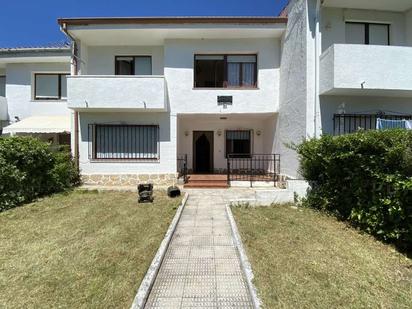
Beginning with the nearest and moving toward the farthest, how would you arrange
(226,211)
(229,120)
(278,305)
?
(278,305), (226,211), (229,120)

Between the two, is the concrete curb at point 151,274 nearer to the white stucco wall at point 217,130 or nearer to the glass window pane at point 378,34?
the white stucco wall at point 217,130

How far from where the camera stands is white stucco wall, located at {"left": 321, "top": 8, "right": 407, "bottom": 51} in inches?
583

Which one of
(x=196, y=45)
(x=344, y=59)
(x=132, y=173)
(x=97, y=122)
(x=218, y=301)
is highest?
(x=196, y=45)

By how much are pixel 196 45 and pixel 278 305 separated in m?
16.8

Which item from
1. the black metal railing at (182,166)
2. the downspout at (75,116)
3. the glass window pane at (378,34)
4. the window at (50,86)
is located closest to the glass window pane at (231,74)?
the black metal railing at (182,166)

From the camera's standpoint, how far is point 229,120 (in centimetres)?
2238

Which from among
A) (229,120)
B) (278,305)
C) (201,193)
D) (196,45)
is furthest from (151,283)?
(229,120)

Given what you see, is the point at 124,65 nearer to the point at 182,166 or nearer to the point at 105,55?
the point at 105,55

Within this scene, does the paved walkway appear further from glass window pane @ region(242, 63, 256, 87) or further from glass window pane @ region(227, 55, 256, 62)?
glass window pane @ region(227, 55, 256, 62)

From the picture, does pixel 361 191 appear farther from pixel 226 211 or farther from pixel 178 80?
pixel 178 80

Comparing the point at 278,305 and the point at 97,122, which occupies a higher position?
the point at 97,122

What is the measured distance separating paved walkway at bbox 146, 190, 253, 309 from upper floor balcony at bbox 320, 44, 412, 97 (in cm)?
841

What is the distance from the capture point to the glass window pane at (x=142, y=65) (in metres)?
19.5

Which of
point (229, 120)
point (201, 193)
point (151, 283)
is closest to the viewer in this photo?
point (151, 283)
